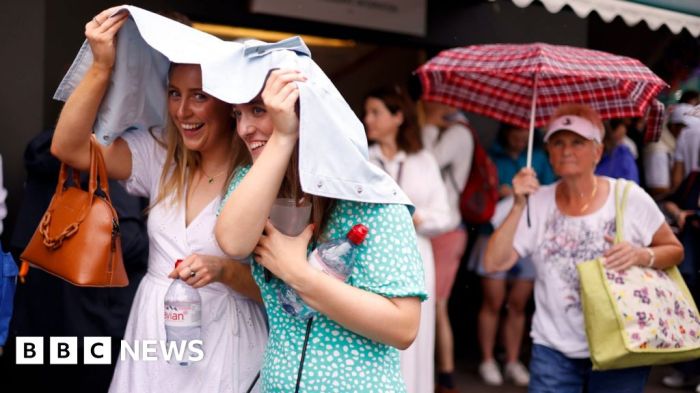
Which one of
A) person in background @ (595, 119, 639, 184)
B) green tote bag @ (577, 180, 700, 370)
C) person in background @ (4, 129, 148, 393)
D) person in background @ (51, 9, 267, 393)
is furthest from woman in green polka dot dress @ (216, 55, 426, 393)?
person in background @ (595, 119, 639, 184)

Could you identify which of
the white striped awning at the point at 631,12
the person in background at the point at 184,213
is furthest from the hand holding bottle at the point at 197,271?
the white striped awning at the point at 631,12

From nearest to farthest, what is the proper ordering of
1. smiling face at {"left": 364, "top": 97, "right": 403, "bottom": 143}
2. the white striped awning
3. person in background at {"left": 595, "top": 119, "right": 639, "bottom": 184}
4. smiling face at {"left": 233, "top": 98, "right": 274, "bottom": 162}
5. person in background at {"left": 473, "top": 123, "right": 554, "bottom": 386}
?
smiling face at {"left": 233, "top": 98, "right": 274, "bottom": 162} → the white striped awning → smiling face at {"left": 364, "top": 97, "right": 403, "bottom": 143} → person in background at {"left": 595, "top": 119, "right": 639, "bottom": 184} → person in background at {"left": 473, "top": 123, "right": 554, "bottom": 386}

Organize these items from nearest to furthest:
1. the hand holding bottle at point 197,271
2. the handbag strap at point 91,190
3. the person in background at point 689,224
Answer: the hand holding bottle at point 197,271, the handbag strap at point 91,190, the person in background at point 689,224

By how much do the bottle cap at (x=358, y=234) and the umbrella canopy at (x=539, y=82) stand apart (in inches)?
85.6

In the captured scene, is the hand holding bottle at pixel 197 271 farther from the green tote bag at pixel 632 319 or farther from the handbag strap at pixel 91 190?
the green tote bag at pixel 632 319

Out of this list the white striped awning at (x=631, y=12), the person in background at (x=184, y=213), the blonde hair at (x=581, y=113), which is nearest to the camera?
the person in background at (x=184, y=213)

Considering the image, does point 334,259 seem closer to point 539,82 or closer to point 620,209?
point 620,209

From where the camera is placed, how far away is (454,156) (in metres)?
6.00

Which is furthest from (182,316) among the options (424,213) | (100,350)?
(424,213)

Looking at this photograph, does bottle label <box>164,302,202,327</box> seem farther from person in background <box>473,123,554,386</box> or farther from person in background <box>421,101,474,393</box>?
person in background <box>473,123,554,386</box>

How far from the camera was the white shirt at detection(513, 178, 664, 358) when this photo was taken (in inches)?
151

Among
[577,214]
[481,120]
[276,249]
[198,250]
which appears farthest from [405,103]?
[276,249]

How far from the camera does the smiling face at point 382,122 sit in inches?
207

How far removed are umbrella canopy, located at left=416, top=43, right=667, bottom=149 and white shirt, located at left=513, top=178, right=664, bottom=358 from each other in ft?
2.01
